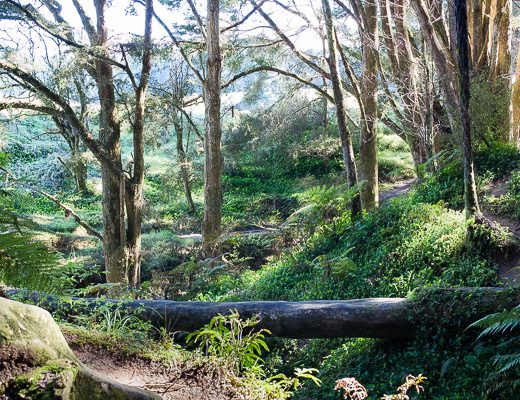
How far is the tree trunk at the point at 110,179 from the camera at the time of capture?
36.6 ft

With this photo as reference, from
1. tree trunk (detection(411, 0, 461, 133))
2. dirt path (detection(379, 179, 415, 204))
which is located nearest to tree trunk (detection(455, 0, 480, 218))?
tree trunk (detection(411, 0, 461, 133))

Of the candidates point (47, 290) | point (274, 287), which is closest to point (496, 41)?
point (274, 287)

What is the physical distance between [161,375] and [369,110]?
11321 millimetres

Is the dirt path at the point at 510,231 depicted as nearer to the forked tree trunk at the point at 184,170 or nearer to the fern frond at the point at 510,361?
the fern frond at the point at 510,361

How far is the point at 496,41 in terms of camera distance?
13234mm

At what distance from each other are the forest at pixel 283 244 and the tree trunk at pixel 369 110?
0.05 m

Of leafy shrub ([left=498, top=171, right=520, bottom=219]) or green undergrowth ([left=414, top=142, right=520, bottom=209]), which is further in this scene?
green undergrowth ([left=414, top=142, right=520, bottom=209])

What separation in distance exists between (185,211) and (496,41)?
1578 centimetres

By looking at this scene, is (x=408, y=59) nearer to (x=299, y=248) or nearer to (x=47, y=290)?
(x=299, y=248)

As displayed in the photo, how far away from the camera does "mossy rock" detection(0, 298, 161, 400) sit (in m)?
2.00

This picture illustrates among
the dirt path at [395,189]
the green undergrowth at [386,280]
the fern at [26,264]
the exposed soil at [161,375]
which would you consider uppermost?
the fern at [26,264]

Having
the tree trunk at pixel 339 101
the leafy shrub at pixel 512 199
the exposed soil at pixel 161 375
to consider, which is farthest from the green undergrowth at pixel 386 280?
the exposed soil at pixel 161 375

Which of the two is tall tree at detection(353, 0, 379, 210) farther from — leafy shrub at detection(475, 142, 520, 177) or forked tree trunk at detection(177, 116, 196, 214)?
forked tree trunk at detection(177, 116, 196, 214)

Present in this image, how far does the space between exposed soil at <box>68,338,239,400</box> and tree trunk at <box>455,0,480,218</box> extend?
5.44 metres
